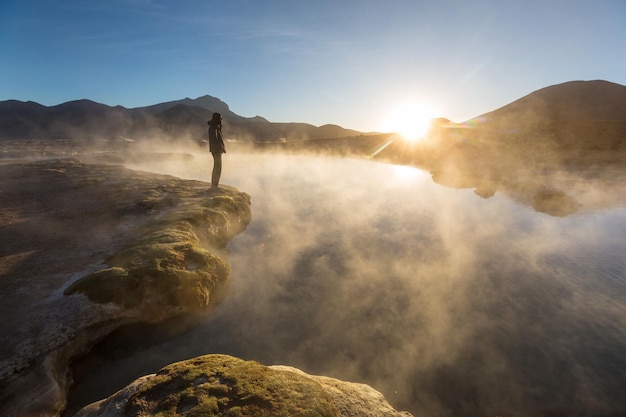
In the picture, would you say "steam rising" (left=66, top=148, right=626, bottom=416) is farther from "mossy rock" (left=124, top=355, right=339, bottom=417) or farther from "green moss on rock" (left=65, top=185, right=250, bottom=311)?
"mossy rock" (left=124, top=355, right=339, bottom=417)

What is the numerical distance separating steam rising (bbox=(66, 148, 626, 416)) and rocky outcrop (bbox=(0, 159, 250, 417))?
3.83 feet

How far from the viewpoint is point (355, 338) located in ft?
28.4

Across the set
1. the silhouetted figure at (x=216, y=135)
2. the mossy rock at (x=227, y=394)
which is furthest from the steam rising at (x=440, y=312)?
the silhouetted figure at (x=216, y=135)

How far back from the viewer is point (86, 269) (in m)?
9.52

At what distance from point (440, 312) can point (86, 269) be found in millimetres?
11566

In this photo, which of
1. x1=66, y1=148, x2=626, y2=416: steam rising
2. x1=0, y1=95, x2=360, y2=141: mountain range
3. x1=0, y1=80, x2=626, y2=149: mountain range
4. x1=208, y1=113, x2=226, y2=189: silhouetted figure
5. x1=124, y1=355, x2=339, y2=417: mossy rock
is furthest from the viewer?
x1=0, y1=95, x2=360, y2=141: mountain range

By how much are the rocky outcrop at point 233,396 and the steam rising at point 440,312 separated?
2.08 m

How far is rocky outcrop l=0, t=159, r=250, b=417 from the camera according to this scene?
20.8 ft

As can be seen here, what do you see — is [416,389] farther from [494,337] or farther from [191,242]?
[191,242]

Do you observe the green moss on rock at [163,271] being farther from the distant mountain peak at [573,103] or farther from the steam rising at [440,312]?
the distant mountain peak at [573,103]

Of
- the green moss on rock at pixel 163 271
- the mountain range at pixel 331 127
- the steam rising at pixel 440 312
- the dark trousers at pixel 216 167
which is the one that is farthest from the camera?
Answer: the mountain range at pixel 331 127

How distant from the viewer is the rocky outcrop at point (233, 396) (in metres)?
4.57

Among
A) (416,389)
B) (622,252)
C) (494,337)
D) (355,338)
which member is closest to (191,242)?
(355,338)

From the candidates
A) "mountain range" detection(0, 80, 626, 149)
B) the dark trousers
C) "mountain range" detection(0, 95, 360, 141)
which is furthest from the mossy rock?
"mountain range" detection(0, 95, 360, 141)
